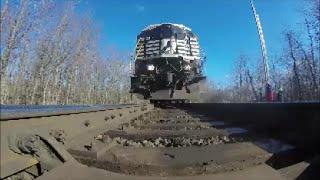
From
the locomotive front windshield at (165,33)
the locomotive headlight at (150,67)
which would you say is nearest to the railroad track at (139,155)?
the locomotive headlight at (150,67)

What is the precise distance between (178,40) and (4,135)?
1173cm

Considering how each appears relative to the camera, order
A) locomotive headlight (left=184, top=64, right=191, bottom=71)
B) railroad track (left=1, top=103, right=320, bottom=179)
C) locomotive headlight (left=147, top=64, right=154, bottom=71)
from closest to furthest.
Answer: railroad track (left=1, top=103, right=320, bottom=179), locomotive headlight (left=147, top=64, right=154, bottom=71), locomotive headlight (left=184, top=64, right=191, bottom=71)

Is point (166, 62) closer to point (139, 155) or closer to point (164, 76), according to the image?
point (164, 76)

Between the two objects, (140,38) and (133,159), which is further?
(140,38)

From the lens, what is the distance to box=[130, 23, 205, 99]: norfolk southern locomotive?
12.8 metres

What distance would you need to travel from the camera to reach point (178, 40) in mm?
13008

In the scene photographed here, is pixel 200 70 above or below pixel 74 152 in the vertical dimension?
above

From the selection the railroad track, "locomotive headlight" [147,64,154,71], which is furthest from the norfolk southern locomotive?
the railroad track

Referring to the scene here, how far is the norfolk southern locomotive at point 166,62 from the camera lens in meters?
12.8

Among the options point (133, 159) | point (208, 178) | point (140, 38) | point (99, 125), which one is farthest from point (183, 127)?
point (140, 38)

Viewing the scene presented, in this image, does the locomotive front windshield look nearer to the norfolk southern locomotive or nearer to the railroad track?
the norfolk southern locomotive

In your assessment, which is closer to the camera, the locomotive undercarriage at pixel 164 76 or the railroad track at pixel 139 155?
the railroad track at pixel 139 155

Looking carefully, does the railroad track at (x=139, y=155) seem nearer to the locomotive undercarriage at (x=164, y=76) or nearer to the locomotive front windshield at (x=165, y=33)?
the locomotive undercarriage at (x=164, y=76)

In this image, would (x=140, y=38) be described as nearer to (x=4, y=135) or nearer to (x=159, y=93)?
(x=159, y=93)
